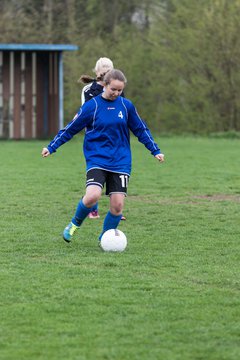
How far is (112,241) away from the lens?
782cm

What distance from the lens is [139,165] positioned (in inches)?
698

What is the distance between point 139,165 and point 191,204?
6.05m

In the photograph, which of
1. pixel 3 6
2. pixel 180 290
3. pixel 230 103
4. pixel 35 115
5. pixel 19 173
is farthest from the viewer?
pixel 3 6

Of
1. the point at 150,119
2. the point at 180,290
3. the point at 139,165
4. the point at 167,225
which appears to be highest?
the point at 180,290

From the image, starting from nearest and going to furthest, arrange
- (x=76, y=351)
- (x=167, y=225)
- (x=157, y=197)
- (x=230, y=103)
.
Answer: (x=76, y=351)
(x=167, y=225)
(x=157, y=197)
(x=230, y=103)

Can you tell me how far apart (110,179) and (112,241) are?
2.16 ft

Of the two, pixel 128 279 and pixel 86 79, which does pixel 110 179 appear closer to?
pixel 128 279

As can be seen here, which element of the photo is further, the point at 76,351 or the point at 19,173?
the point at 19,173

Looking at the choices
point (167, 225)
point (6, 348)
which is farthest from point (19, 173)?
point (6, 348)

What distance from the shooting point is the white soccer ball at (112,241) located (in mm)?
7812

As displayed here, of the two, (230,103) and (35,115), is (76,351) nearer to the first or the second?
(35,115)

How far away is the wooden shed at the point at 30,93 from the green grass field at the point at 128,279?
12773mm

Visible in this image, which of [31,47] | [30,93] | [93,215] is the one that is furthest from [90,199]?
[30,93]

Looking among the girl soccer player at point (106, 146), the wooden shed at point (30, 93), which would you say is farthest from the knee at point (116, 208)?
the wooden shed at point (30, 93)
